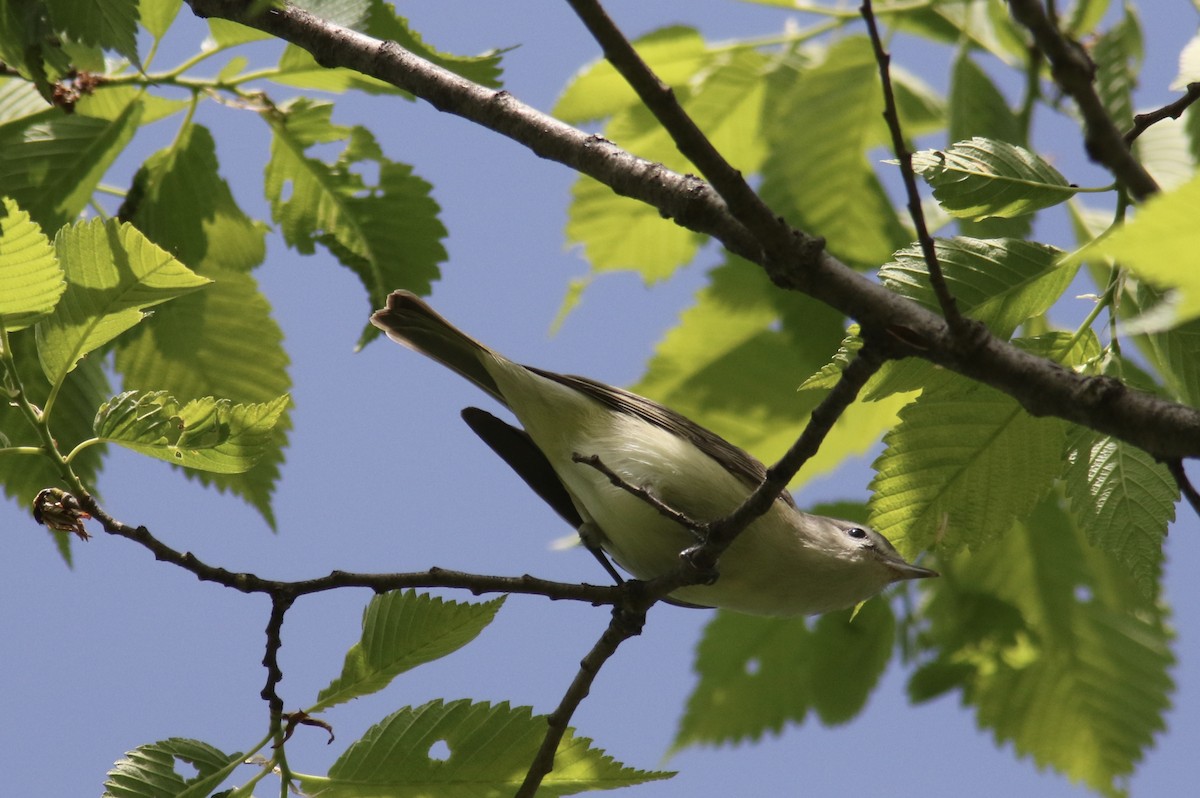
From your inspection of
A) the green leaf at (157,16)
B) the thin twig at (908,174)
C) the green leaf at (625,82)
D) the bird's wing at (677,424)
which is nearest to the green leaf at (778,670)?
the bird's wing at (677,424)

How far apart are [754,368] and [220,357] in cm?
A: 199

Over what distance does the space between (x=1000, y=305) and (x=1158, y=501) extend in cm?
54

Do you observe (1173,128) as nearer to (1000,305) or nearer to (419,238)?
(1000,305)

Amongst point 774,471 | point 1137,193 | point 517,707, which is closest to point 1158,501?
point 774,471

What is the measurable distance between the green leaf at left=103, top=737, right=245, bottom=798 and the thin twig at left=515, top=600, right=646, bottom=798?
0.65 meters

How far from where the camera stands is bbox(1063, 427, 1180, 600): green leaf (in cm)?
241

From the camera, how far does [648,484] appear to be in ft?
13.0

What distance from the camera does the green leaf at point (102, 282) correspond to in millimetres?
2357

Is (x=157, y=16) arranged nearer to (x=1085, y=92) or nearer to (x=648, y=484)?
(x=648, y=484)

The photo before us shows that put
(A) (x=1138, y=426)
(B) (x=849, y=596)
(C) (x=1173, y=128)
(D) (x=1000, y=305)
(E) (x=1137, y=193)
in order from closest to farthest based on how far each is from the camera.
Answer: (E) (x=1137, y=193) < (A) (x=1138, y=426) < (D) (x=1000, y=305) < (B) (x=849, y=596) < (C) (x=1173, y=128)

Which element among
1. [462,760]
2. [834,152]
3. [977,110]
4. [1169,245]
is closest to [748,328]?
[834,152]

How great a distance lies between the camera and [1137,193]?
5.15 feet

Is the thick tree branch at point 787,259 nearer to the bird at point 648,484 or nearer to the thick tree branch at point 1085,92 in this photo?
the thick tree branch at point 1085,92

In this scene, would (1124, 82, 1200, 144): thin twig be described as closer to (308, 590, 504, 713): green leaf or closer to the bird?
(308, 590, 504, 713): green leaf
